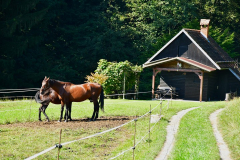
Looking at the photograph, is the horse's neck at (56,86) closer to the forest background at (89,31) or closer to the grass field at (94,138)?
the grass field at (94,138)

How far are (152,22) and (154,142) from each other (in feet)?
129

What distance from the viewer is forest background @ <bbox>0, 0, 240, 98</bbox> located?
39.2 metres

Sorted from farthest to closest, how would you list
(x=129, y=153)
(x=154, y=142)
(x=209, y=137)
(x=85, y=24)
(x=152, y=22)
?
1. (x=152, y=22)
2. (x=85, y=24)
3. (x=209, y=137)
4. (x=154, y=142)
5. (x=129, y=153)

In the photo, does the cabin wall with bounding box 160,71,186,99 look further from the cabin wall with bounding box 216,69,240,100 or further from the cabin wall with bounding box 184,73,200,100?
the cabin wall with bounding box 216,69,240,100

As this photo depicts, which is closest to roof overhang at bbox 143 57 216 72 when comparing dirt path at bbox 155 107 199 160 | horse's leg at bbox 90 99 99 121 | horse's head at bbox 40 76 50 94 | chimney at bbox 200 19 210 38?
chimney at bbox 200 19 210 38

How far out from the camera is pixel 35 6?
41938 millimetres

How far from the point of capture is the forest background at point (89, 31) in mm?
39250

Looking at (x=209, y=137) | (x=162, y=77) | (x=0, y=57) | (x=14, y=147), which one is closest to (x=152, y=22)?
(x=162, y=77)

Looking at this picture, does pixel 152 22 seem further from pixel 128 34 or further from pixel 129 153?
pixel 129 153

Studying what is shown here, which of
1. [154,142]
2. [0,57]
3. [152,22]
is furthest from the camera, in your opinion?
[152,22]

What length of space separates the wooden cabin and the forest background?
8.29 meters

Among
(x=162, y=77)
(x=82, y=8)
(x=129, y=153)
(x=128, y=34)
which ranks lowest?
(x=129, y=153)

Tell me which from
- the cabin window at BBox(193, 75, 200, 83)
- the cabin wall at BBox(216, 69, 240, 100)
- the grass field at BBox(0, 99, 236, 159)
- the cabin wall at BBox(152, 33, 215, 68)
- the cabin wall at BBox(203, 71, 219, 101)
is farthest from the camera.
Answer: the cabin wall at BBox(216, 69, 240, 100)

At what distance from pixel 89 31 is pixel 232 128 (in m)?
32.8
